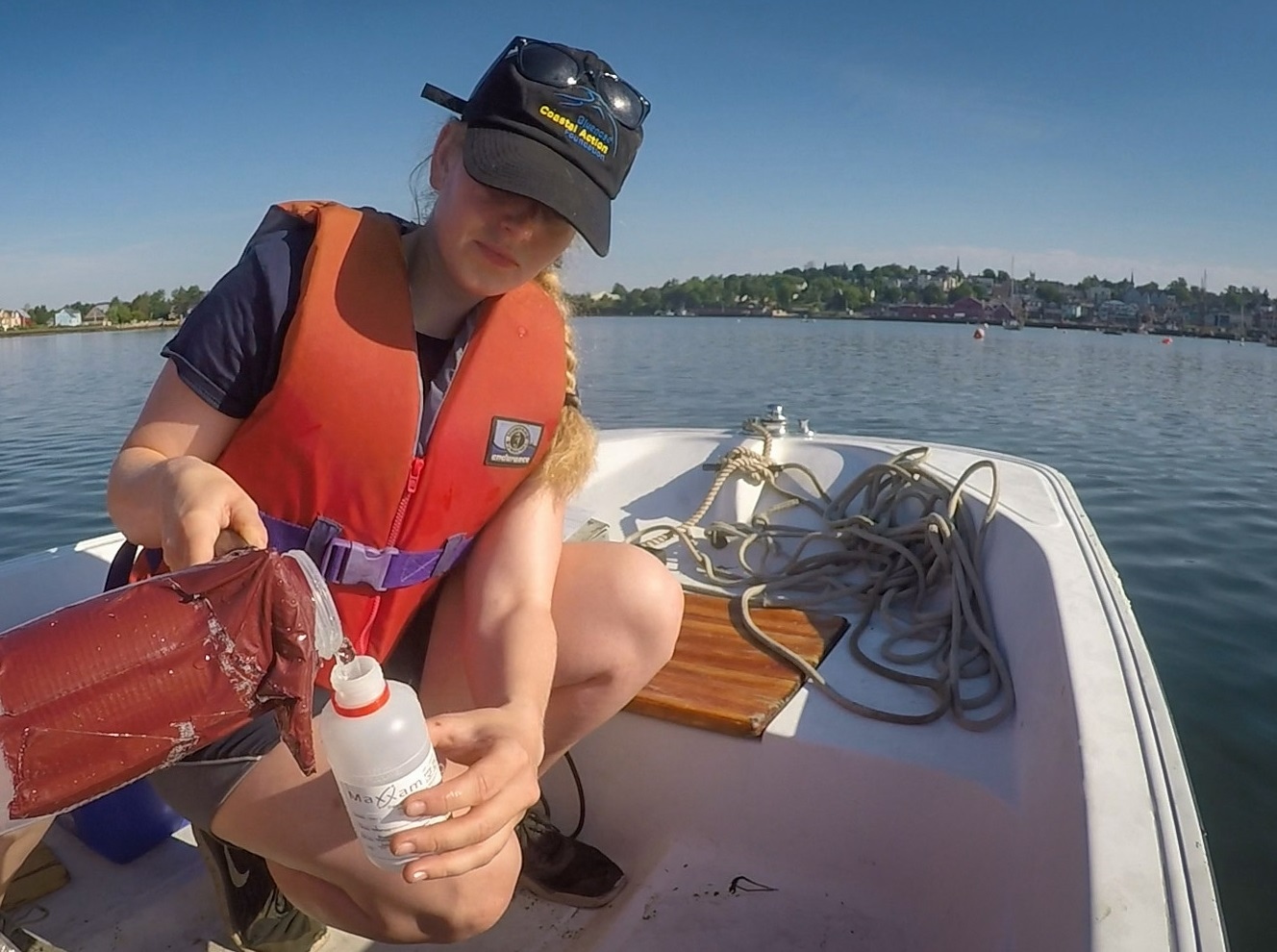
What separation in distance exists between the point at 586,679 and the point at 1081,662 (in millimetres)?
839

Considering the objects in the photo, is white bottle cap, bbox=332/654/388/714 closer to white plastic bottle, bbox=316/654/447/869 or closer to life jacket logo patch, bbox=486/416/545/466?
white plastic bottle, bbox=316/654/447/869

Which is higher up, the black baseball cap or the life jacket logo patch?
the black baseball cap

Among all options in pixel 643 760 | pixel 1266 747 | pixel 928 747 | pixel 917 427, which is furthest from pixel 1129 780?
pixel 917 427

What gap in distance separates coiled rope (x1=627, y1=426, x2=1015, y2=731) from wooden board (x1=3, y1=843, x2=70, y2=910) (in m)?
1.50

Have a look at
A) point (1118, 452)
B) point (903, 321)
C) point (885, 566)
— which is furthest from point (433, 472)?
point (903, 321)

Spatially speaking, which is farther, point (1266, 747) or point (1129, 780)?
point (1266, 747)

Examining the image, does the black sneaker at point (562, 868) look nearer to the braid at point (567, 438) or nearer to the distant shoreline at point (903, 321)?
the braid at point (567, 438)

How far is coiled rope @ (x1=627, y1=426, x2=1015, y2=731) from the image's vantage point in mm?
1916

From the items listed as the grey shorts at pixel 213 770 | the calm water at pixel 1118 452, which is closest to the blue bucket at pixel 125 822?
the grey shorts at pixel 213 770

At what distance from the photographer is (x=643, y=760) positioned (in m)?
1.83

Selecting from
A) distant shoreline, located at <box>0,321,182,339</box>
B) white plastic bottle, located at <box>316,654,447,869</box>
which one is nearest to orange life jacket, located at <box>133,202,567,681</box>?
white plastic bottle, located at <box>316,654,447,869</box>

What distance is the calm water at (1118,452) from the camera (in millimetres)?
3055

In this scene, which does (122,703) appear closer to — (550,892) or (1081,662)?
(550,892)

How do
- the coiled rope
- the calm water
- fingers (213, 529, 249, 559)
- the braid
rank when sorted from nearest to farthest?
fingers (213, 529, 249, 559), the braid, the coiled rope, the calm water
